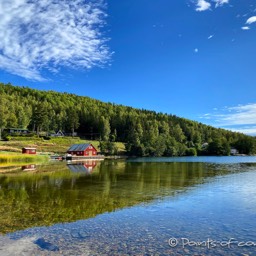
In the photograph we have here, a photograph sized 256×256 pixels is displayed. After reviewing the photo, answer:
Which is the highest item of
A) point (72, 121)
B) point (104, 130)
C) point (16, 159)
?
point (72, 121)

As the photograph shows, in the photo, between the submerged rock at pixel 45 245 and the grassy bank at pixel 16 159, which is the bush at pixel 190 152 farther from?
the submerged rock at pixel 45 245

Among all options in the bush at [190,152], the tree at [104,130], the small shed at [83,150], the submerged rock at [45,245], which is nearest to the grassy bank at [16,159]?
the small shed at [83,150]

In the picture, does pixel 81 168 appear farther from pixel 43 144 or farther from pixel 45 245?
pixel 43 144

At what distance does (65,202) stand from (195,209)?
9969 millimetres

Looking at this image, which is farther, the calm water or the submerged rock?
the calm water

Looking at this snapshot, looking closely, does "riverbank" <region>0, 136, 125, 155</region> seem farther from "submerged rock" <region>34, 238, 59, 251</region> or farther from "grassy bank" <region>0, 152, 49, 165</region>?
"submerged rock" <region>34, 238, 59, 251</region>

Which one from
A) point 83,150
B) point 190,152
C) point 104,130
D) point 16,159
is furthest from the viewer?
point 190,152

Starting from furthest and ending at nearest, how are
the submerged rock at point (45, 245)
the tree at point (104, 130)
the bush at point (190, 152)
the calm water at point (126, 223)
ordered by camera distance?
the bush at point (190, 152)
the tree at point (104, 130)
the calm water at point (126, 223)
the submerged rock at point (45, 245)

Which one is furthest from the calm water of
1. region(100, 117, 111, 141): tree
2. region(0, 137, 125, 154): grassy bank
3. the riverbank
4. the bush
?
the bush

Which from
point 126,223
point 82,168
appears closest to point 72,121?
point 82,168

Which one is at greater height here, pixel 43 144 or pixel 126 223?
pixel 43 144

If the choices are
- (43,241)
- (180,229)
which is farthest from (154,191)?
(43,241)

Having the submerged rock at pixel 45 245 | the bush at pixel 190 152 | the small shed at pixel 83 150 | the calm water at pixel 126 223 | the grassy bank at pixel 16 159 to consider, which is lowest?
the submerged rock at pixel 45 245

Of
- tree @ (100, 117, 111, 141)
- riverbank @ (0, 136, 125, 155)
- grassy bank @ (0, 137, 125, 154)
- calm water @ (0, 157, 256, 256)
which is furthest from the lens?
tree @ (100, 117, 111, 141)
